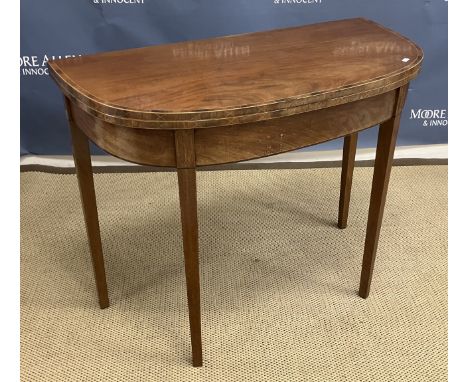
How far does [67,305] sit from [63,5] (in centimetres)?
105

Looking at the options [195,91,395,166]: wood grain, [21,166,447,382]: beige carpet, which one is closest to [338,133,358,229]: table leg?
[21,166,447,382]: beige carpet

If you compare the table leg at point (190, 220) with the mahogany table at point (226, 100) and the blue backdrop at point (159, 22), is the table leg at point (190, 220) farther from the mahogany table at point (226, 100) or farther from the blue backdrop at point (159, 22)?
the blue backdrop at point (159, 22)

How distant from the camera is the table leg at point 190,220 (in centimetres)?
112

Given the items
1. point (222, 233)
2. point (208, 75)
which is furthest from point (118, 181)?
point (208, 75)

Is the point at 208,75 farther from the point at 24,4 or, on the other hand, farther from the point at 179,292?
the point at 24,4

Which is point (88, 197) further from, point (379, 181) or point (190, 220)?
point (379, 181)

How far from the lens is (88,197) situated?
1443 mm

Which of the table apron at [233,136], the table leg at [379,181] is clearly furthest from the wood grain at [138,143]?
the table leg at [379,181]

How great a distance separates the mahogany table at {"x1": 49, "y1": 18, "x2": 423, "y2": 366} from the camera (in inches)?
43.7

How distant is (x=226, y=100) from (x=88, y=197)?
509mm

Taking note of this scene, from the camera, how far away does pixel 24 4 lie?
2.01 meters

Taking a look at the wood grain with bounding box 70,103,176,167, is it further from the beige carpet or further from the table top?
the beige carpet

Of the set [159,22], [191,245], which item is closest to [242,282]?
[191,245]

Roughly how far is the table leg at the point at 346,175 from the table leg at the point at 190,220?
28.6 inches
